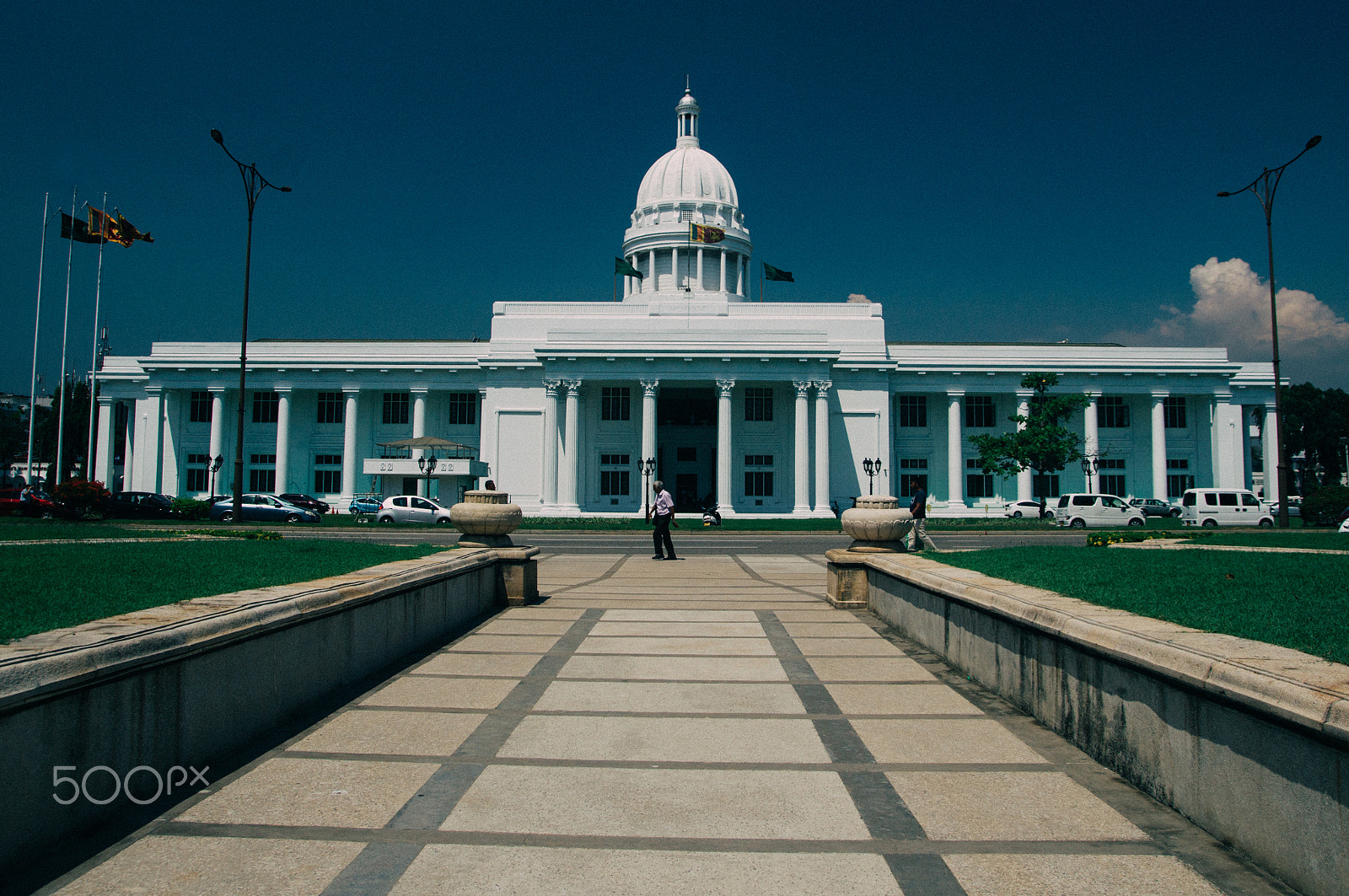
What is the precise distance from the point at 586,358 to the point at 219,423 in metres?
29.2

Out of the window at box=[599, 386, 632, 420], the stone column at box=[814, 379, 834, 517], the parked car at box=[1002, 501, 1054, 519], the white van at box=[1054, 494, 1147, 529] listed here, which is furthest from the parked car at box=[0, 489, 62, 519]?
the parked car at box=[1002, 501, 1054, 519]

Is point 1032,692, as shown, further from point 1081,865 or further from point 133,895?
point 133,895

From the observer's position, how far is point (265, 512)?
136ft

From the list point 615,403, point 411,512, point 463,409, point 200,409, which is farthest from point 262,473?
point 615,403

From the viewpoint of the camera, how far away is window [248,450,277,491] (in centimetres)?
6138

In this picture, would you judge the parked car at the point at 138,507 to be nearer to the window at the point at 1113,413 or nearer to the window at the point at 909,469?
the window at the point at 909,469

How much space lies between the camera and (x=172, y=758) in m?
4.78

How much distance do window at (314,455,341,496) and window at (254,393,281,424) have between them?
4.55 m

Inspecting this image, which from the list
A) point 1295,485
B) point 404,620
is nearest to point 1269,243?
point 404,620

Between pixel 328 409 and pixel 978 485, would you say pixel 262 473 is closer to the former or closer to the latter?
pixel 328 409

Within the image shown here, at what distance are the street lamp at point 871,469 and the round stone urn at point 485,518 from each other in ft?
132

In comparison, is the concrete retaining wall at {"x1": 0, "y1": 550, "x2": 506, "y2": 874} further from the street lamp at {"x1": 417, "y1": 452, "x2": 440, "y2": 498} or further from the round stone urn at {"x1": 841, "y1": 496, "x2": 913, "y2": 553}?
the street lamp at {"x1": 417, "y1": 452, "x2": 440, "y2": 498}

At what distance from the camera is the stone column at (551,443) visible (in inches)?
2079

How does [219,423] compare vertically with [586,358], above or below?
below
